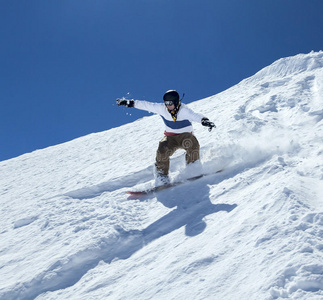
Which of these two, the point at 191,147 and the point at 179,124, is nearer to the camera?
the point at 191,147

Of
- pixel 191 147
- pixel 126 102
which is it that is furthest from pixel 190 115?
pixel 126 102

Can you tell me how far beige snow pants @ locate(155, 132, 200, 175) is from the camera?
5840mm

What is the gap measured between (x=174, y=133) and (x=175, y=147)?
28 cm

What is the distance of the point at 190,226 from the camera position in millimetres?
3996

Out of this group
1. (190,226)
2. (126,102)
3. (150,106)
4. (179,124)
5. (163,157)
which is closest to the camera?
(190,226)

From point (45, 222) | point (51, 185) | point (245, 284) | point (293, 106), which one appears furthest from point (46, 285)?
point (293, 106)

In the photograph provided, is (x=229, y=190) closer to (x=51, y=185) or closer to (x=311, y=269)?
(x=311, y=269)

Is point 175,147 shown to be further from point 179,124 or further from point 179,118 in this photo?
point 179,118

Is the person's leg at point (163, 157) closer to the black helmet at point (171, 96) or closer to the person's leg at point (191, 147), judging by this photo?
the person's leg at point (191, 147)

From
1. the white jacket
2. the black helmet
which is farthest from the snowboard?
the black helmet

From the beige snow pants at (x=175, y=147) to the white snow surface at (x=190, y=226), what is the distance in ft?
1.39

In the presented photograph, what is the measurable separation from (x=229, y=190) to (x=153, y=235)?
139 cm

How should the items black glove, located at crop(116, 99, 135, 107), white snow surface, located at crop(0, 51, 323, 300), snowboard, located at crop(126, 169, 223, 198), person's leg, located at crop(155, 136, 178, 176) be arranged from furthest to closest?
black glove, located at crop(116, 99, 135, 107) < person's leg, located at crop(155, 136, 178, 176) < snowboard, located at crop(126, 169, 223, 198) < white snow surface, located at crop(0, 51, 323, 300)

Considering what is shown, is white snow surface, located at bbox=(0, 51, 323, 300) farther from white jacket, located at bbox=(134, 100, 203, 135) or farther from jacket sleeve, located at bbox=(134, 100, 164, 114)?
jacket sleeve, located at bbox=(134, 100, 164, 114)
